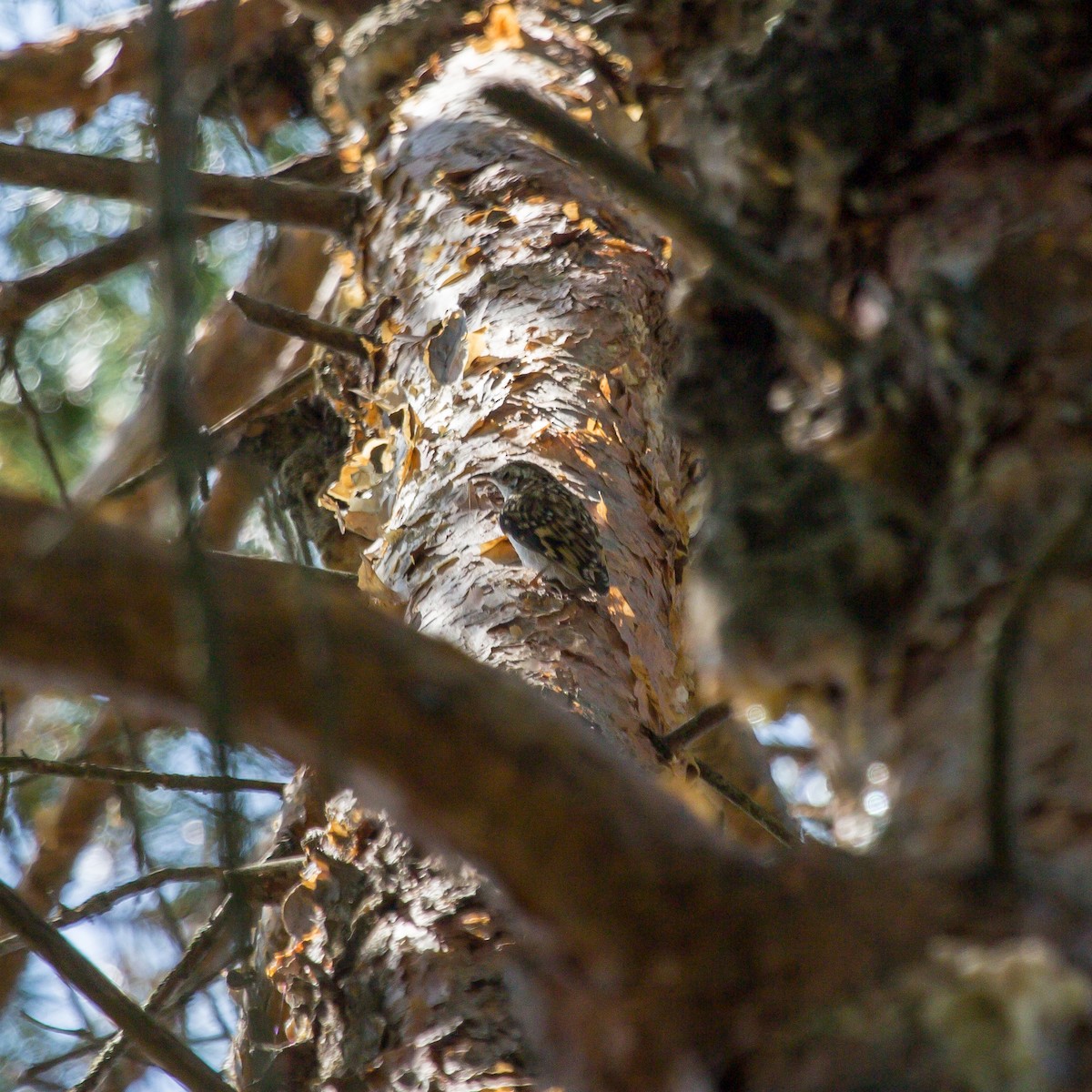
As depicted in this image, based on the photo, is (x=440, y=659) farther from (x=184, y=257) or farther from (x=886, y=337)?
(x=886, y=337)

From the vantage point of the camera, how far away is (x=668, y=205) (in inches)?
33.5

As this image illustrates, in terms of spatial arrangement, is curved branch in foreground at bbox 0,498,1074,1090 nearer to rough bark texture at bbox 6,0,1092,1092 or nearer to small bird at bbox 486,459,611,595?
rough bark texture at bbox 6,0,1092,1092

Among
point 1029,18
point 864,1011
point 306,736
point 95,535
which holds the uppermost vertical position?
point 1029,18

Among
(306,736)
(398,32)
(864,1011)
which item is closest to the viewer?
(864,1011)

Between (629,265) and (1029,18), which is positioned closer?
(1029,18)

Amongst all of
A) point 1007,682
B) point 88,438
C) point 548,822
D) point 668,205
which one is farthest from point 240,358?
point 1007,682

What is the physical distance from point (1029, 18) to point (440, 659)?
684 millimetres

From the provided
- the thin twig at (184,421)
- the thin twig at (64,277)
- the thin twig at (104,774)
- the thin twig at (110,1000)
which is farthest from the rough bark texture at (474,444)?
the thin twig at (184,421)

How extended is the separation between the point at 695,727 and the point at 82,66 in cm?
267

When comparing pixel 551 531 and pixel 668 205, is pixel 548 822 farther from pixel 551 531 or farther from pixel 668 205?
pixel 551 531

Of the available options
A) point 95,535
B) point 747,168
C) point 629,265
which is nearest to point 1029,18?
point 747,168

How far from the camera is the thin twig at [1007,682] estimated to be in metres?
0.67

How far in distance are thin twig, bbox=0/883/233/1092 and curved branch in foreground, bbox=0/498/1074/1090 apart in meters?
0.89

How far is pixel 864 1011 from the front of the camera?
0.69 m
